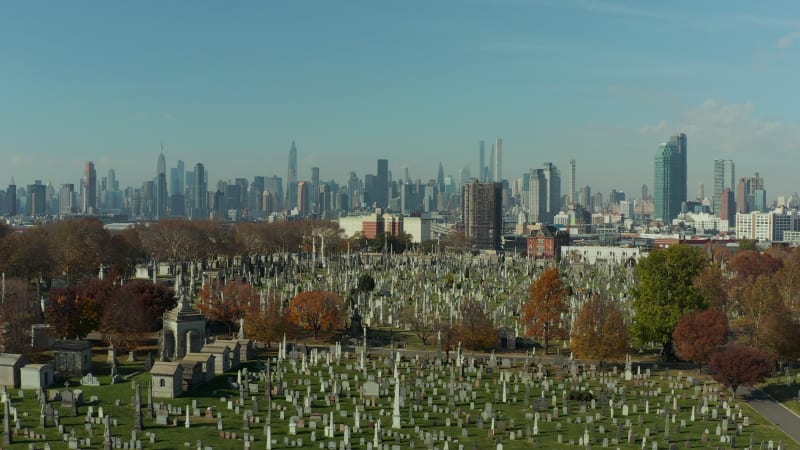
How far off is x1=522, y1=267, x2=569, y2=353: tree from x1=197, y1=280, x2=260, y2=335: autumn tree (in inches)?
711

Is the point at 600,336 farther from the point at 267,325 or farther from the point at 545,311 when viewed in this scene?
the point at 267,325

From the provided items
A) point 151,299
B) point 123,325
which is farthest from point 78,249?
point 123,325

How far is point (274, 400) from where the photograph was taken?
35406 millimetres

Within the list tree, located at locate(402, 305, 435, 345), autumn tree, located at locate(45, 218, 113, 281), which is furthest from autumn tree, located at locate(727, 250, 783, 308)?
autumn tree, located at locate(45, 218, 113, 281)

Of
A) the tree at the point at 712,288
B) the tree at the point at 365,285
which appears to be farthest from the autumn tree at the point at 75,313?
the tree at the point at 712,288

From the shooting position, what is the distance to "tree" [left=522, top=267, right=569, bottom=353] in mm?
49812

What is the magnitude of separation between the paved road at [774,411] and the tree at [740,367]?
3.23ft

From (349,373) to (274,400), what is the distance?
6.82m

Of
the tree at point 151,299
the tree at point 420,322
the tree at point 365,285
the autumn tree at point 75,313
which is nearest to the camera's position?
the autumn tree at point 75,313

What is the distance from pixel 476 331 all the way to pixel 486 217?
443 ft

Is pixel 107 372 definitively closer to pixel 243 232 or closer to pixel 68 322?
pixel 68 322

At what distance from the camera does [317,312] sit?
53375 mm

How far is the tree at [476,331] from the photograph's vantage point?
4731 cm

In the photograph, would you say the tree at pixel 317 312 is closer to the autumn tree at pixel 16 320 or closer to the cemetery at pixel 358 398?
the cemetery at pixel 358 398
